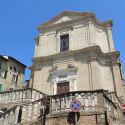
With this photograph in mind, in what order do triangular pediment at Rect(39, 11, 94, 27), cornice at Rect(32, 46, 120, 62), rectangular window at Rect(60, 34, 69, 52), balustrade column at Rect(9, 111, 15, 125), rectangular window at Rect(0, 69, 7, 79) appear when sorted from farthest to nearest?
rectangular window at Rect(0, 69, 7, 79) < triangular pediment at Rect(39, 11, 94, 27) < rectangular window at Rect(60, 34, 69, 52) < cornice at Rect(32, 46, 120, 62) < balustrade column at Rect(9, 111, 15, 125)

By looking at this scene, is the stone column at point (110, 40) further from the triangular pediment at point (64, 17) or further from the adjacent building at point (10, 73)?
the adjacent building at point (10, 73)

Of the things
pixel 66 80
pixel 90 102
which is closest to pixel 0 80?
pixel 66 80

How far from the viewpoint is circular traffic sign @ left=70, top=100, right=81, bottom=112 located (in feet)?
30.8

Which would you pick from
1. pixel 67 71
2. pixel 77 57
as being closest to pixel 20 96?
pixel 67 71

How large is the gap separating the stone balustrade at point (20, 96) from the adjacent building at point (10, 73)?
47.5ft

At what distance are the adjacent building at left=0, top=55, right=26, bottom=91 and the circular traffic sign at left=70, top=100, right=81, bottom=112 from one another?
22279 millimetres

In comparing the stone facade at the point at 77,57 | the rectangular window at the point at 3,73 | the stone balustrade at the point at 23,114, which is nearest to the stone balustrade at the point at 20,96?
the stone balustrade at the point at 23,114

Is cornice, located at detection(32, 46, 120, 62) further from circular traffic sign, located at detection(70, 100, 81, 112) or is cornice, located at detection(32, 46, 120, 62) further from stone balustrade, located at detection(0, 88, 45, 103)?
circular traffic sign, located at detection(70, 100, 81, 112)

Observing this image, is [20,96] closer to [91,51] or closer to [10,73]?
[91,51]

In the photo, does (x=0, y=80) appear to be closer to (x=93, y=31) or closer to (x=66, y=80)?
(x=66, y=80)

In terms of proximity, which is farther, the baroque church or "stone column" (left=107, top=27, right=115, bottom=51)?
"stone column" (left=107, top=27, right=115, bottom=51)

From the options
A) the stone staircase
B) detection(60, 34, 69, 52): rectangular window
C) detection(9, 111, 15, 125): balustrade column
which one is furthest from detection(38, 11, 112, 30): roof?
detection(9, 111, 15, 125): balustrade column

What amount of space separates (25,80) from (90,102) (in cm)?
2800

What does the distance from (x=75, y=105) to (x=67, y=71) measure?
10863 millimetres
